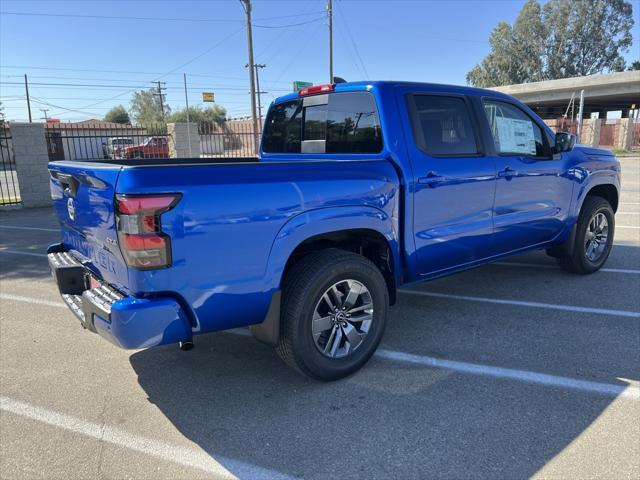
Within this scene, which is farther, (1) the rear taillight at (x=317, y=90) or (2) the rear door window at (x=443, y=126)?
(1) the rear taillight at (x=317, y=90)

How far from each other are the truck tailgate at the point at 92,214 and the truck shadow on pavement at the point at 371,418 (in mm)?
946

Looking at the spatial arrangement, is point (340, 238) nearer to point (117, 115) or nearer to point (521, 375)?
point (521, 375)

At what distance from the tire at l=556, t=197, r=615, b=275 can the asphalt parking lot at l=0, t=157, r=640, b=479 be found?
2.48ft

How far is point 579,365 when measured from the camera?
11.4 ft

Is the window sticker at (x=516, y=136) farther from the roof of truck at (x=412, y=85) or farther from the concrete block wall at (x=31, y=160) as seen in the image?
the concrete block wall at (x=31, y=160)

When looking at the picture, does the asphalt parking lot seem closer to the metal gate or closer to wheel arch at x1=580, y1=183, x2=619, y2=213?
wheel arch at x1=580, y1=183, x2=619, y2=213

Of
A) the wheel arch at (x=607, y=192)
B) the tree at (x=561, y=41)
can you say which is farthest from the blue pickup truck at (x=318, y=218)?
the tree at (x=561, y=41)

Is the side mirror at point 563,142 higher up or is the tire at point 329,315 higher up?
the side mirror at point 563,142

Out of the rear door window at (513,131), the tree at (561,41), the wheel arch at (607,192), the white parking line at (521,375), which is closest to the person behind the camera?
the white parking line at (521,375)

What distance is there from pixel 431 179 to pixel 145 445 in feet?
8.52

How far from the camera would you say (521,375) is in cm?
333

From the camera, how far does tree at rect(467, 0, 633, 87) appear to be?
6719cm

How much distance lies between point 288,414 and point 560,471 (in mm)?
1478

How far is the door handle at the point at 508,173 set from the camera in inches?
168
